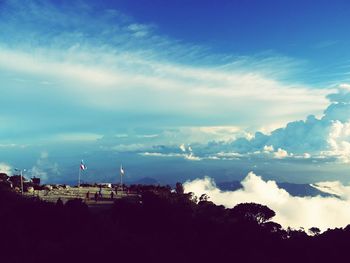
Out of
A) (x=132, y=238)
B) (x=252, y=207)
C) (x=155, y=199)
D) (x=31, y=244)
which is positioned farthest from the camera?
(x=252, y=207)

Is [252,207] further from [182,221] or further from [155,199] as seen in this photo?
[182,221]

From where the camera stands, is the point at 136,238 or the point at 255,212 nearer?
the point at 136,238

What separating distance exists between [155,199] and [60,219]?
1818 centimetres

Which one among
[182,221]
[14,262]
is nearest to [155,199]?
[182,221]

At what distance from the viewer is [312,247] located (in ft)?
147

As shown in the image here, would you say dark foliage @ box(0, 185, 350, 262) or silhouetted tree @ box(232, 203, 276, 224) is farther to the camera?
silhouetted tree @ box(232, 203, 276, 224)

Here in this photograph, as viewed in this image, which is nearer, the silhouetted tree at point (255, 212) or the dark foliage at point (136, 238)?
the dark foliage at point (136, 238)

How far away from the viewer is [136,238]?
38625 millimetres

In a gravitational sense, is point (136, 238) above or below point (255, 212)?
above

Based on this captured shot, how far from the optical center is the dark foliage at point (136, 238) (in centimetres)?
3231

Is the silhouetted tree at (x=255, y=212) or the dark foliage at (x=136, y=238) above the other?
the dark foliage at (x=136, y=238)

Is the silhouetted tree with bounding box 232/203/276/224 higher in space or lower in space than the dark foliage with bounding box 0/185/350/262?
lower

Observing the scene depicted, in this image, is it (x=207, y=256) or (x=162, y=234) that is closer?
(x=207, y=256)

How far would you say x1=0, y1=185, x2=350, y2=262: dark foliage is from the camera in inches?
1272
